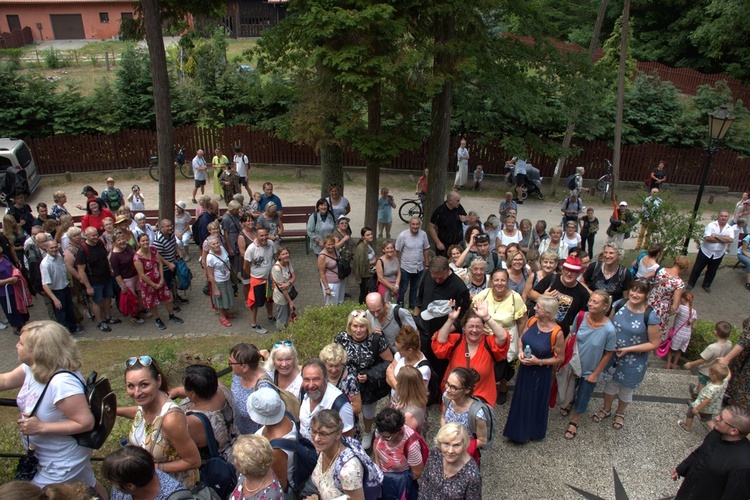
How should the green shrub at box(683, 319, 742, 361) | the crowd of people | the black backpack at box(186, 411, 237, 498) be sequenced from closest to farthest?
the crowd of people → the black backpack at box(186, 411, 237, 498) → the green shrub at box(683, 319, 742, 361)

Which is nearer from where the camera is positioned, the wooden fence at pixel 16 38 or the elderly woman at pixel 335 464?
the elderly woman at pixel 335 464

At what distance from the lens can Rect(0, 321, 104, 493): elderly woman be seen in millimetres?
3570

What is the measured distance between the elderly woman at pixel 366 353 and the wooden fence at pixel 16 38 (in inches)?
1705

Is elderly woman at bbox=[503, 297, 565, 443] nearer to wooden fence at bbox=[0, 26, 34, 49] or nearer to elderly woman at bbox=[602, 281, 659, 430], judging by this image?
elderly woman at bbox=[602, 281, 659, 430]

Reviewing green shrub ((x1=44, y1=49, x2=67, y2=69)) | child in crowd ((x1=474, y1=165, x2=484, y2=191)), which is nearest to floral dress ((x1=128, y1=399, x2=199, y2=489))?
child in crowd ((x1=474, y1=165, x2=484, y2=191))

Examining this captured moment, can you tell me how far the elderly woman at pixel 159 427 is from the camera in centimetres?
358

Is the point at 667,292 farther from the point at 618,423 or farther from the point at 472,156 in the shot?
the point at 472,156

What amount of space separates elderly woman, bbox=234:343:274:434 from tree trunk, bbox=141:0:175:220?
8.05 meters

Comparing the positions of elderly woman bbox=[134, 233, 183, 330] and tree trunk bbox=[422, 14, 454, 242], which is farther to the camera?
tree trunk bbox=[422, 14, 454, 242]

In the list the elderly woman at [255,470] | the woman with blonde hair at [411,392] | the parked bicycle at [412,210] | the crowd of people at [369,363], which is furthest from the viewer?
the parked bicycle at [412,210]

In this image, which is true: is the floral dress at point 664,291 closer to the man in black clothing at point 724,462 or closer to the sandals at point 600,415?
the sandals at point 600,415

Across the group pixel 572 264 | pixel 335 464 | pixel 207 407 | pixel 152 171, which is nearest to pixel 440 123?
pixel 572 264

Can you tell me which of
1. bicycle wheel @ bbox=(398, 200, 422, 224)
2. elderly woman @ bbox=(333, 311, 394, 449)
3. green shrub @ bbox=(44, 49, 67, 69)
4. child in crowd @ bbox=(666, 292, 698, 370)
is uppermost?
green shrub @ bbox=(44, 49, 67, 69)

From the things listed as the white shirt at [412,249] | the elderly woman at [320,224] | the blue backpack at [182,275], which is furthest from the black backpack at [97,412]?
the elderly woman at [320,224]
